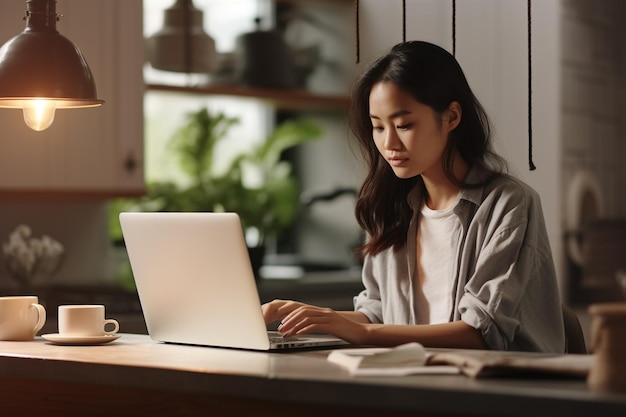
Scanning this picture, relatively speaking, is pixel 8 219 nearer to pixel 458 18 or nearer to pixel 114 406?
pixel 458 18

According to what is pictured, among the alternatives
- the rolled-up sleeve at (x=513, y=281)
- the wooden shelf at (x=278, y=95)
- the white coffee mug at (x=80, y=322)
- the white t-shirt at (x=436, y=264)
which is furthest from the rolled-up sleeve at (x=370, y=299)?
the wooden shelf at (x=278, y=95)

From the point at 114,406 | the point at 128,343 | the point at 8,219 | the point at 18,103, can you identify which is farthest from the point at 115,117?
the point at 114,406

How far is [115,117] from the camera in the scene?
427 centimetres

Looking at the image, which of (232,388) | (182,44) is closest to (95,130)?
(182,44)

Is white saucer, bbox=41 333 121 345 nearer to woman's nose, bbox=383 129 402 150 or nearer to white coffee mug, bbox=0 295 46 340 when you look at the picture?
white coffee mug, bbox=0 295 46 340

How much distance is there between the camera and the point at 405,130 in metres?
2.44

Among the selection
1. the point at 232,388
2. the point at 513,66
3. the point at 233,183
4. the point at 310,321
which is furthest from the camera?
the point at 233,183

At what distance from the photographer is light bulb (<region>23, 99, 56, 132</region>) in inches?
97.3

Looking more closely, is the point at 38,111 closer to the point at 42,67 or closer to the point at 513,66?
the point at 42,67

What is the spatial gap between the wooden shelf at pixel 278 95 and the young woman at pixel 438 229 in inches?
81.4

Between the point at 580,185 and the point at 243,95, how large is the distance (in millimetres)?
1562

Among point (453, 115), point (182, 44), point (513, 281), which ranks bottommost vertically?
point (513, 281)

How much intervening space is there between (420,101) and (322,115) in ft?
11.2

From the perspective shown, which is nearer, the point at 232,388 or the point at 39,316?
the point at 232,388
